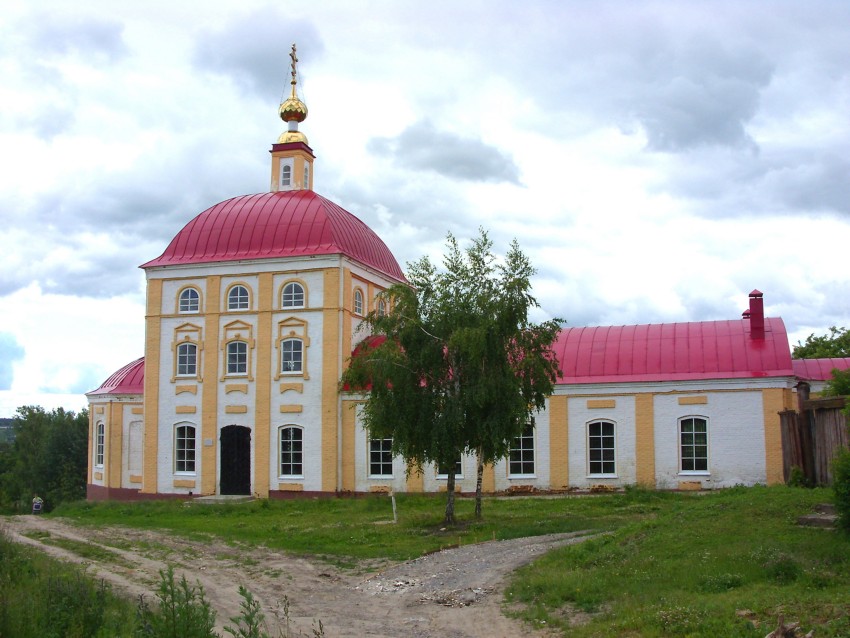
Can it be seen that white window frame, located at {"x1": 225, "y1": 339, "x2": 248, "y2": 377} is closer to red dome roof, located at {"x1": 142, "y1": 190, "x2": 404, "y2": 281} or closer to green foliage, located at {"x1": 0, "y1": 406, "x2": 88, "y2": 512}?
red dome roof, located at {"x1": 142, "y1": 190, "x2": 404, "y2": 281}

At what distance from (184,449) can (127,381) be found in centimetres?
479

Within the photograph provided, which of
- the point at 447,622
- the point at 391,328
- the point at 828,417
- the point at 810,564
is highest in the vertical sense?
the point at 391,328

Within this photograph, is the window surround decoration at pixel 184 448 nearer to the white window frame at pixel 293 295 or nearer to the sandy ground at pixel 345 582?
the white window frame at pixel 293 295

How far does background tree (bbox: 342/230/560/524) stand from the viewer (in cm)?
2150

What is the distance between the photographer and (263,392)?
1230 inches

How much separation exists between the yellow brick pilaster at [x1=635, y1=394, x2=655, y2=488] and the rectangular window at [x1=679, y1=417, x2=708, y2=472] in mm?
920

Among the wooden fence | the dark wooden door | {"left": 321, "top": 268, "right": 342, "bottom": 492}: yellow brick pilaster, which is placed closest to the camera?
the wooden fence

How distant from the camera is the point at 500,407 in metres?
21.6

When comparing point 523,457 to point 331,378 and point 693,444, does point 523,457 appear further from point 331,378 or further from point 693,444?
point 331,378

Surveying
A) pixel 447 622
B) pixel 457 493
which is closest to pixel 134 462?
pixel 457 493

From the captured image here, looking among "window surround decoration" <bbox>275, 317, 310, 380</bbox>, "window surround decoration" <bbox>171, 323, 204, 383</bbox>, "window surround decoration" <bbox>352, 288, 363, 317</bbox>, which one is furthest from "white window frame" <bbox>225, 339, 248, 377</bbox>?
"window surround decoration" <bbox>352, 288, 363, 317</bbox>

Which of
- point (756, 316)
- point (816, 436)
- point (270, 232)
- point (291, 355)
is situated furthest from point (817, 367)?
point (270, 232)

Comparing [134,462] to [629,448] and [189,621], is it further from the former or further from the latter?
[189,621]

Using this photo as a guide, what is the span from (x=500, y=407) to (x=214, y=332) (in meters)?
14.1
